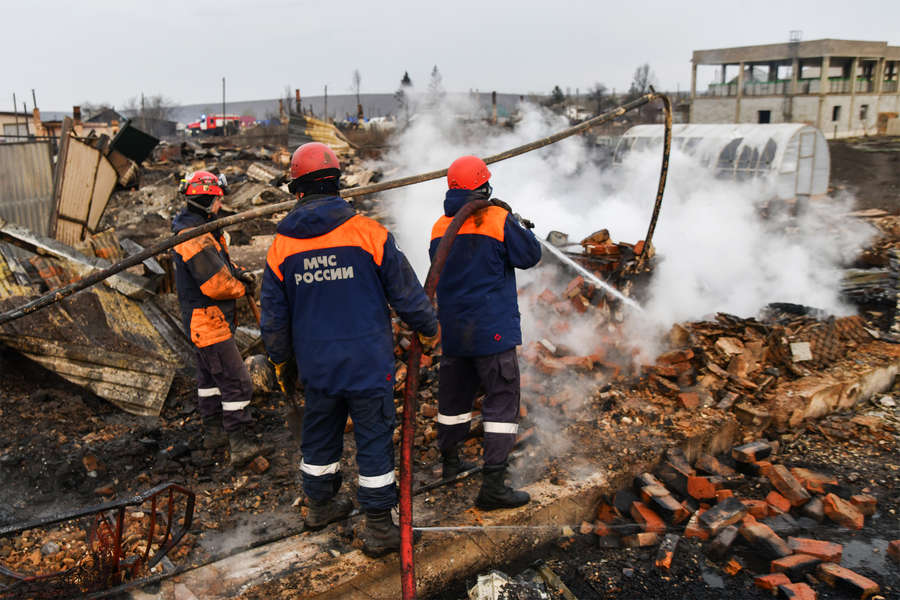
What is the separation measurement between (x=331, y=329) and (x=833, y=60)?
38349 mm

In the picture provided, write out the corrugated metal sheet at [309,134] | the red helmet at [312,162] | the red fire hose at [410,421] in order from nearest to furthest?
1. the red fire hose at [410,421]
2. the red helmet at [312,162]
3. the corrugated metal sheet at [309,134]

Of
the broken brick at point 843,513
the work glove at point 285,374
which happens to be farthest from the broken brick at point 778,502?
the work glove at point 285,374

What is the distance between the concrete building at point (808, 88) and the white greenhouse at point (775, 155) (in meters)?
18.9

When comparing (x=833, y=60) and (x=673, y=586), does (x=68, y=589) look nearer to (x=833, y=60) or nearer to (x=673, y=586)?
(x=673, y=586)

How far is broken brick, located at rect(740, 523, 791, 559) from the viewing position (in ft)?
11.3

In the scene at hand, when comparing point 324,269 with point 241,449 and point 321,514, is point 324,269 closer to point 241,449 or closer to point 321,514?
point 321,514

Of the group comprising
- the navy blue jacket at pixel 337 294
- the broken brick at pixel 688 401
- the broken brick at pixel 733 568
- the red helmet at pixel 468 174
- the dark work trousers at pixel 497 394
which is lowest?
the broken brick at pixel 733 568

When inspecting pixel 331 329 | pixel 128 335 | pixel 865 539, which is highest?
pixel 331 329

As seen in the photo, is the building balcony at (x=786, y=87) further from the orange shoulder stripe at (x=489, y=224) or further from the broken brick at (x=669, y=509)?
the orange shoulder stripe at (x=489, y=224)

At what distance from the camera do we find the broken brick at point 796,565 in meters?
3.30

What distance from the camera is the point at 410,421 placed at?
10.5 feet

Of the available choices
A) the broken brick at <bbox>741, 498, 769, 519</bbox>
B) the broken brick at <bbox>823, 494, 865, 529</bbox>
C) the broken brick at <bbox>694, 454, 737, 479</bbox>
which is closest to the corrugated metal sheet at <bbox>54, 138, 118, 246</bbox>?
the broken brick at <bbox>694, 454, 737, 479</bbox>

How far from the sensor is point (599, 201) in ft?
35.2

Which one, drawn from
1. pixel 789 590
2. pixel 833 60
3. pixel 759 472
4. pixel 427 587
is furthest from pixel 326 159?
pixel 833 60
